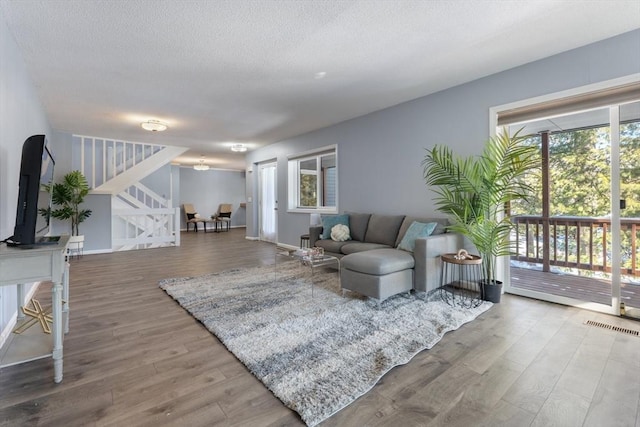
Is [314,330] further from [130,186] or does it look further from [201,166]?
[201,166]

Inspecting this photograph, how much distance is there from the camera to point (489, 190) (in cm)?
301

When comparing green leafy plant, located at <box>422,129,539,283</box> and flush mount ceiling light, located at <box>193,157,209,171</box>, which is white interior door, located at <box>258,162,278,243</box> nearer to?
flush mount ceiling light, located at <box>193,157,209,171</box>

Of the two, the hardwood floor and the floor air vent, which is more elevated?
the floor air vent

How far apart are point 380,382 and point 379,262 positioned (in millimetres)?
1270

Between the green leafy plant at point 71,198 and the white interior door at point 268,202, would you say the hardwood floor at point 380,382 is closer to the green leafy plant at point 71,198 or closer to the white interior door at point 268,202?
the green leafy plant at point 71,198

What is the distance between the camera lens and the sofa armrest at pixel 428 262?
2.98 meters

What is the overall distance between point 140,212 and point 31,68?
405cm

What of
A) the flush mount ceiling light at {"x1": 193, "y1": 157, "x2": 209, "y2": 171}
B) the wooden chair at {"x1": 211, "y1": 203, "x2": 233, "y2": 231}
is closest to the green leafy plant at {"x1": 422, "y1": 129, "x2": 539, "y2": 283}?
the flush mount ceiling light at {"x1": 193, "y1": 157, "x2": 209, "y2": 171}

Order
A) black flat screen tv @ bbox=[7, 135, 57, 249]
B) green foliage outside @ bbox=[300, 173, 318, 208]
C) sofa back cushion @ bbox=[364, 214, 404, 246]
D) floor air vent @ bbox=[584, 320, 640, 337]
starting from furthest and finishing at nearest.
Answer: green foliage outside @ bbox=[300, 173, 318, 208], sofa back cushion @ bbox=[364, 214, 404, 246], floor air vent @ bbox=[584, 320, 640, 337], black flat screen tv @ bbox=[7, 135, 57, 249]

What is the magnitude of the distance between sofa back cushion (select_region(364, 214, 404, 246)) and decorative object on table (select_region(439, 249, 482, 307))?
2.95ft

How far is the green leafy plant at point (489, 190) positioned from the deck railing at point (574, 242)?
33 cm

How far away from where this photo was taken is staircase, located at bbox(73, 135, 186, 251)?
646cm

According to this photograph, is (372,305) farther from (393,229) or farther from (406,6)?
(406,6)

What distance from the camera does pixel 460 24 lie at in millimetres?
2359
